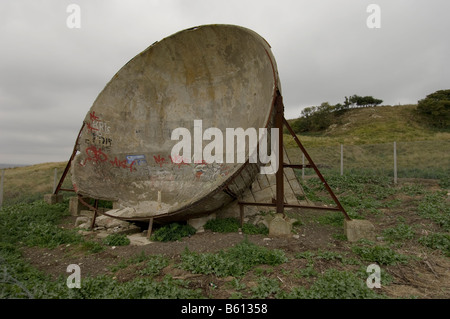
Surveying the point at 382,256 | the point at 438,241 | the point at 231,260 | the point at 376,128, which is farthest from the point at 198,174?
the point at 376,128

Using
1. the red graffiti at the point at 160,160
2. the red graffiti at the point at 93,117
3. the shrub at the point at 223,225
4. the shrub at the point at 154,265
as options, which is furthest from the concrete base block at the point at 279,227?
the red graffiti at the point at 93,117

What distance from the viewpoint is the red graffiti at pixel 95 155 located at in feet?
22.7

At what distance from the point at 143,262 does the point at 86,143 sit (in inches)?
160

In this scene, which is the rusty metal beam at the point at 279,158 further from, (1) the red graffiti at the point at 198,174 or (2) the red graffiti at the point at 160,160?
(2) the red graffiti at the point at 160,160

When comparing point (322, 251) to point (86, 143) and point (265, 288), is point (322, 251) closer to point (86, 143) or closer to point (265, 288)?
point (265, 288)

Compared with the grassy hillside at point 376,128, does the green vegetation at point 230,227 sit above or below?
below

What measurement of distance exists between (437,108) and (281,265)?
42835 millimetres

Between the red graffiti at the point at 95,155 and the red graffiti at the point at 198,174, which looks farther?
the red graffiti at the point at 198,174

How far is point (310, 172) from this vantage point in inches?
587

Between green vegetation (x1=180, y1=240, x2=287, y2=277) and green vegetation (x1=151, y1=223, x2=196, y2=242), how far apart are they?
0.98 m

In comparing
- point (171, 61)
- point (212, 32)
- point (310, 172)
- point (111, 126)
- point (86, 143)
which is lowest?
point (310, 172)

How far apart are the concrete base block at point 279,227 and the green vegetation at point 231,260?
3.18ft

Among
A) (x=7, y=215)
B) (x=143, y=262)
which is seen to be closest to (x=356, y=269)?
(x=143, y=262)

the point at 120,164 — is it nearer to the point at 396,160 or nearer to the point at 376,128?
the point at 396,160
